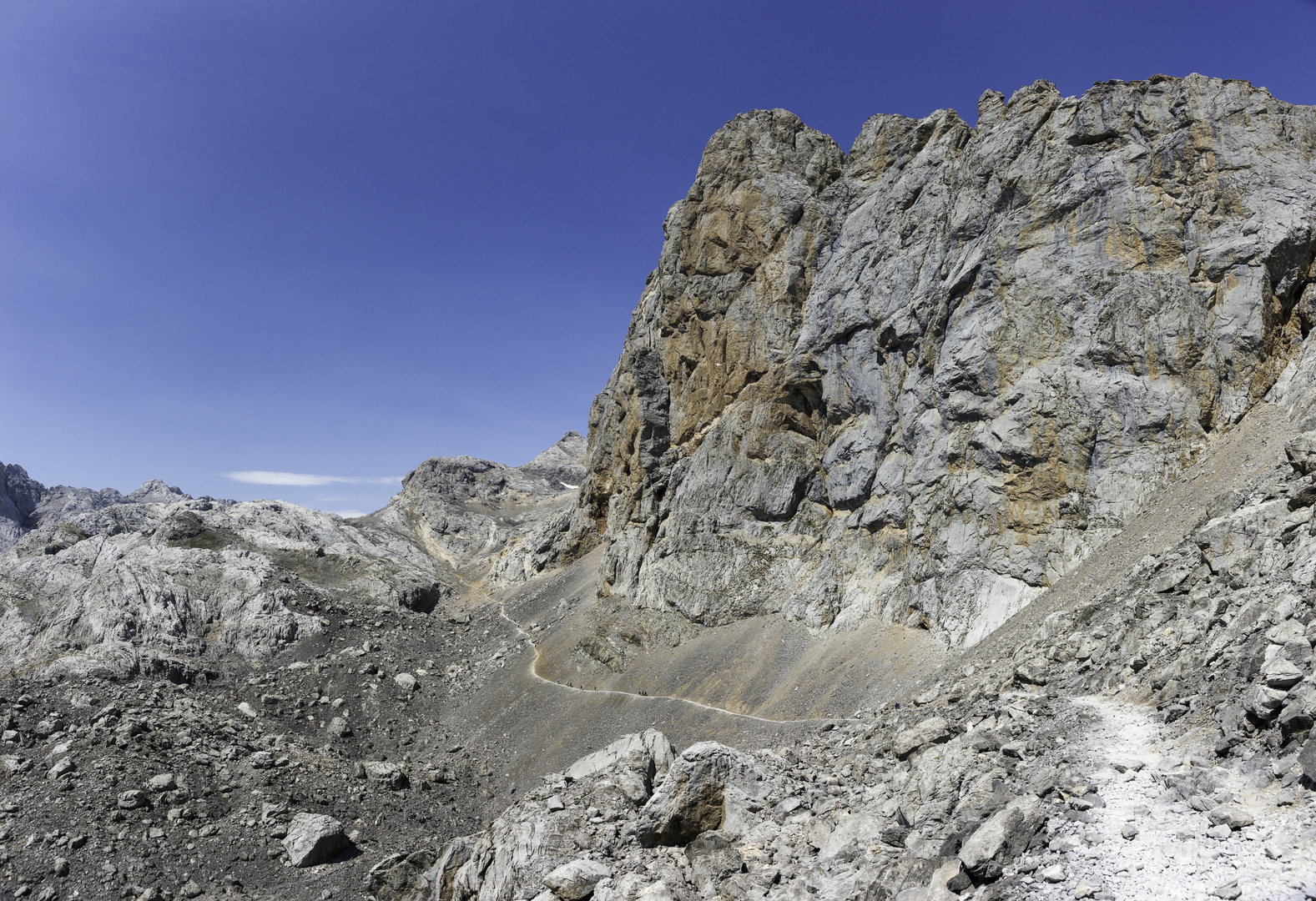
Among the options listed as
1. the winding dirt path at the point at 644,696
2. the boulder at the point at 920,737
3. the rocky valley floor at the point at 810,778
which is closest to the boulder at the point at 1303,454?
the rocky valley floor at the point at 810,778

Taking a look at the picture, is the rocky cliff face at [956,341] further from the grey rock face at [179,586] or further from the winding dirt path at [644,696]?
the grey rock face at [179,586]

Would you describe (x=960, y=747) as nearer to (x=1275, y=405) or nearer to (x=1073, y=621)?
(x=1073, y=621)

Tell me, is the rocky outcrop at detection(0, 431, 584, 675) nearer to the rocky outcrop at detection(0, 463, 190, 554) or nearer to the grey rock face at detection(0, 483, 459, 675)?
the grey rock face at detection(0, 483, 459, 675)

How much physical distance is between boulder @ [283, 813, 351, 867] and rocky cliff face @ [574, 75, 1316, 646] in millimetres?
26693

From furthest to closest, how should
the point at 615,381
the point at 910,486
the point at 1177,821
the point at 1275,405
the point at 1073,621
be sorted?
the point at 615,381
the point at 910,486
the point at 1275,405
the point at 1073,621
the point at 1177,821

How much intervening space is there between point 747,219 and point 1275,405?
131ft

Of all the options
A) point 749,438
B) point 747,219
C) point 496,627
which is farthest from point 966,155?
point 496,627

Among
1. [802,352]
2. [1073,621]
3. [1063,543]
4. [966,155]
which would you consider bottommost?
[1073,621]

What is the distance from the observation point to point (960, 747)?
15086mm

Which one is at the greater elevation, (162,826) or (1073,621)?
(1073,621)

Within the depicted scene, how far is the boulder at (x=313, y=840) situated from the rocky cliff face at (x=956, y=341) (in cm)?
2669

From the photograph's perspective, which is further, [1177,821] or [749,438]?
[749,438]

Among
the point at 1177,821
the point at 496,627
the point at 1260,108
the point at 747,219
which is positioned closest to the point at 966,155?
the point at 1260,108

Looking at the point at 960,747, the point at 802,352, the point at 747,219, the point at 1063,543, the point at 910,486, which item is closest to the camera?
the point at 960,747
